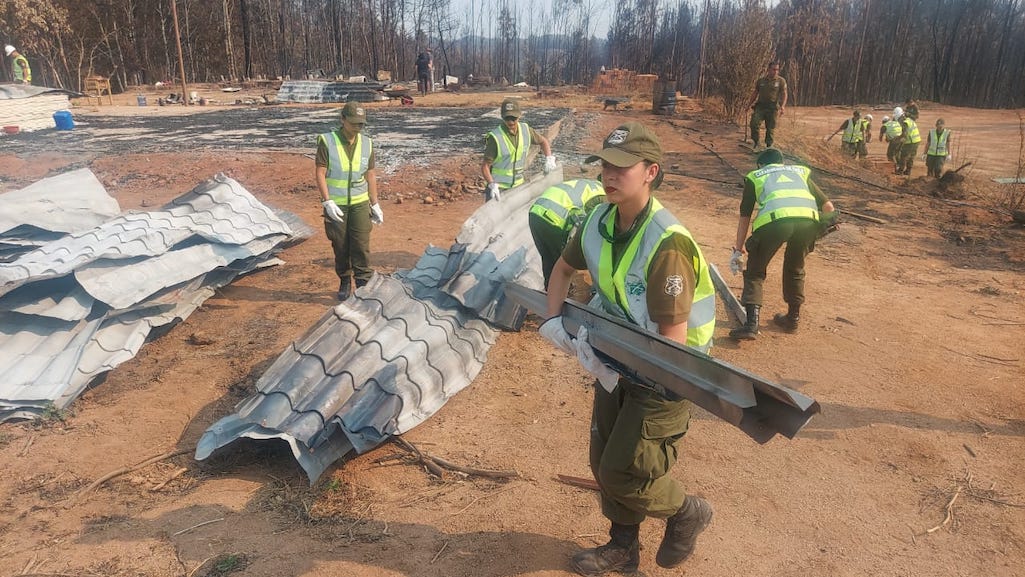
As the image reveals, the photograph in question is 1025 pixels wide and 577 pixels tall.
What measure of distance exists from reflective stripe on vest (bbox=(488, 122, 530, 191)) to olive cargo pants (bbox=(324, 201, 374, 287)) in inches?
54.5

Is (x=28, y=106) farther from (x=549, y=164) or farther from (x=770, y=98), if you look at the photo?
(x=770, y=98)

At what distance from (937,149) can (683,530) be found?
13.6m

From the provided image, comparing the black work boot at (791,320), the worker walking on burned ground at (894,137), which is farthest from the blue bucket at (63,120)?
the worker walking on burned ground at (894,137)

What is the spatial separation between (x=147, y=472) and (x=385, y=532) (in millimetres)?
1466

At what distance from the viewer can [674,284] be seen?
195cm

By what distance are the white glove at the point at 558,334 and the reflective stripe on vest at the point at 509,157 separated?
3.99m

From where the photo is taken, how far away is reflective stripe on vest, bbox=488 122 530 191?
6.10 meters

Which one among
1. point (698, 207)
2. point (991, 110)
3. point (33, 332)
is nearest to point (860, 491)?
point (33, 332)

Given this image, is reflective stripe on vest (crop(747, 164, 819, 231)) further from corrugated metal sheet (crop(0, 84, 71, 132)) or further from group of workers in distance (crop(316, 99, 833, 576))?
corrugated metal sheet (crop(0, 84, 71, 132))

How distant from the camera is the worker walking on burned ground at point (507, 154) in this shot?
6.05m

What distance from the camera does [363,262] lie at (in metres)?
5.78

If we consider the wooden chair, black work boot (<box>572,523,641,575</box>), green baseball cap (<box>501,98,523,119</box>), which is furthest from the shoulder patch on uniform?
the wooden chair

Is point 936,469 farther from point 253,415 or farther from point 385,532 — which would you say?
point 253,415

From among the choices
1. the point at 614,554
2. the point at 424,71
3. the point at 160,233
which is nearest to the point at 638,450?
the point at 614,554
